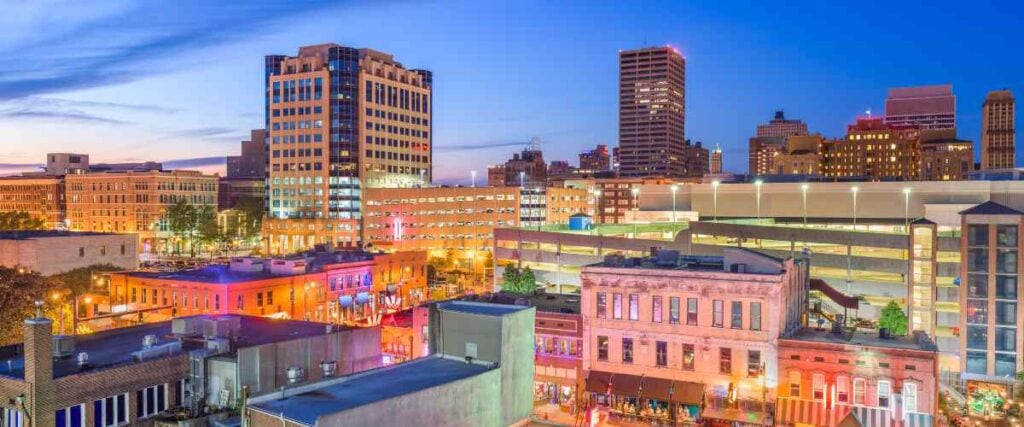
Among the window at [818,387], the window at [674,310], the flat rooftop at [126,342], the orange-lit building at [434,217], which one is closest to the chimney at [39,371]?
the flat rooftop at [126,342]

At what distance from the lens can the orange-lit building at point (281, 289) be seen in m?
80.2

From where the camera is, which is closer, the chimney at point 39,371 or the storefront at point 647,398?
the chimney at point 39,371

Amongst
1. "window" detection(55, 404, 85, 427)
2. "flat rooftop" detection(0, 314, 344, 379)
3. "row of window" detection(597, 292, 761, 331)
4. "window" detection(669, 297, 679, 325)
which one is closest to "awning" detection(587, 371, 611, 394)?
"row of window" detection(597, 292, 761, 331)

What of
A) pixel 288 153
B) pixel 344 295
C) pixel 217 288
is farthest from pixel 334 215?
pixel 217 288

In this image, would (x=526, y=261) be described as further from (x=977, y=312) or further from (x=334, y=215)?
(x=334, y=215)

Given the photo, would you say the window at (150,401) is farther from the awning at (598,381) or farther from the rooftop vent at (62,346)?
the awning at (598,381)

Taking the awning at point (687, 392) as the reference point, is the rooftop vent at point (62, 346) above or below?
above

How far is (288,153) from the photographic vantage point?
19262 cm

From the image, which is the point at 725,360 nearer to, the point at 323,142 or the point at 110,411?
the point at 110,411

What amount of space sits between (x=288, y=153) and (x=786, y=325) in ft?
517

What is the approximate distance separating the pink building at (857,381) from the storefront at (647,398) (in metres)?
5.82

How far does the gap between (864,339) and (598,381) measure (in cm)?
1777

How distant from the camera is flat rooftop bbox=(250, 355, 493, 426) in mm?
20828

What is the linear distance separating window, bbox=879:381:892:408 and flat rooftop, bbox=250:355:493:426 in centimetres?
3231
